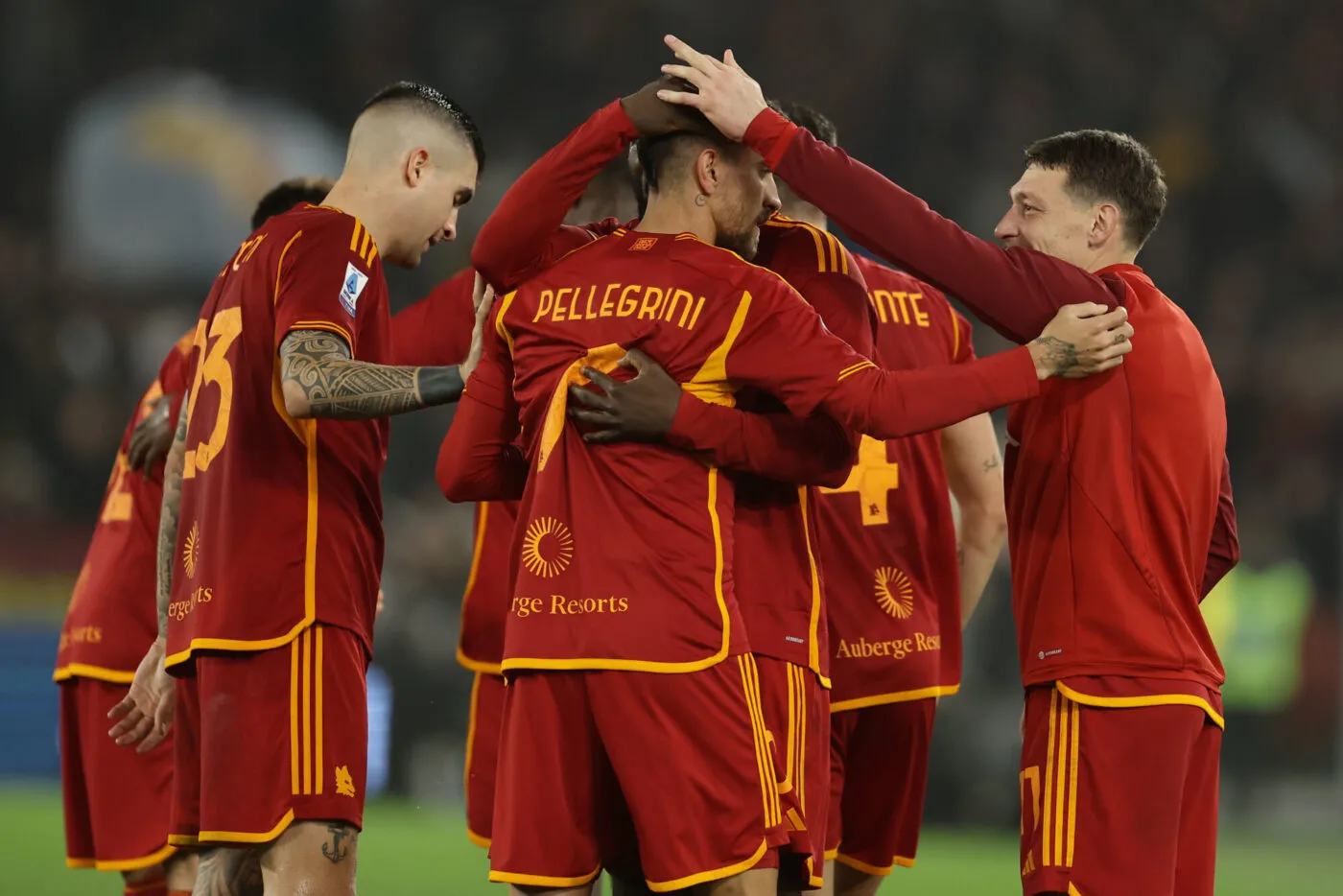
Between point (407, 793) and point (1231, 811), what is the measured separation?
17.5ft

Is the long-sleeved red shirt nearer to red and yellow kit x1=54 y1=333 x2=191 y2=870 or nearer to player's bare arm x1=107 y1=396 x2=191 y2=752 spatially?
player's bare arm x1=107 y1=396 x2=191 y2=752

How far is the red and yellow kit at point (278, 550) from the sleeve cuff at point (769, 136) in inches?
42.7

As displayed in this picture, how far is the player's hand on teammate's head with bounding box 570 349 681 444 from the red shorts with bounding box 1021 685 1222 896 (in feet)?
3.73

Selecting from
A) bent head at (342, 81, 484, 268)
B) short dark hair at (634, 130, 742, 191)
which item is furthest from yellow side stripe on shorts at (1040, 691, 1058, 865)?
bent head at (342, 81, 484, 268)

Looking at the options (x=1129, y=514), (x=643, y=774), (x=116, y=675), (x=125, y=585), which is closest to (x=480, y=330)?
(x=643, y=774)

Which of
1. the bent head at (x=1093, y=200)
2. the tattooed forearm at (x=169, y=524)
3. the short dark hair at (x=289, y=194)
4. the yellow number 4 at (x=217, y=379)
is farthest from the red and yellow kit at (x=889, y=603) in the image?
the short dark hair at (x=289, y=194)

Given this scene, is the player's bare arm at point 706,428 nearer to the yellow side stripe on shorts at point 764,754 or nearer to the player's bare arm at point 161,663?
the yellow side stripe on shorts at point 764,754

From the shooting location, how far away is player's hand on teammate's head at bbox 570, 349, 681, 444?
3148 mm

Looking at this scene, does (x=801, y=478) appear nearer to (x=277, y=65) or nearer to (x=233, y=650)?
(x=233, y=650)

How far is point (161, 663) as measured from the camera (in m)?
4.10

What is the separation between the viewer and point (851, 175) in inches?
137

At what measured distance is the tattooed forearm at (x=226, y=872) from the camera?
3842mm

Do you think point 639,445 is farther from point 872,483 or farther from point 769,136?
point 872,483

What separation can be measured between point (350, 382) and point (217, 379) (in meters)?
0.49
